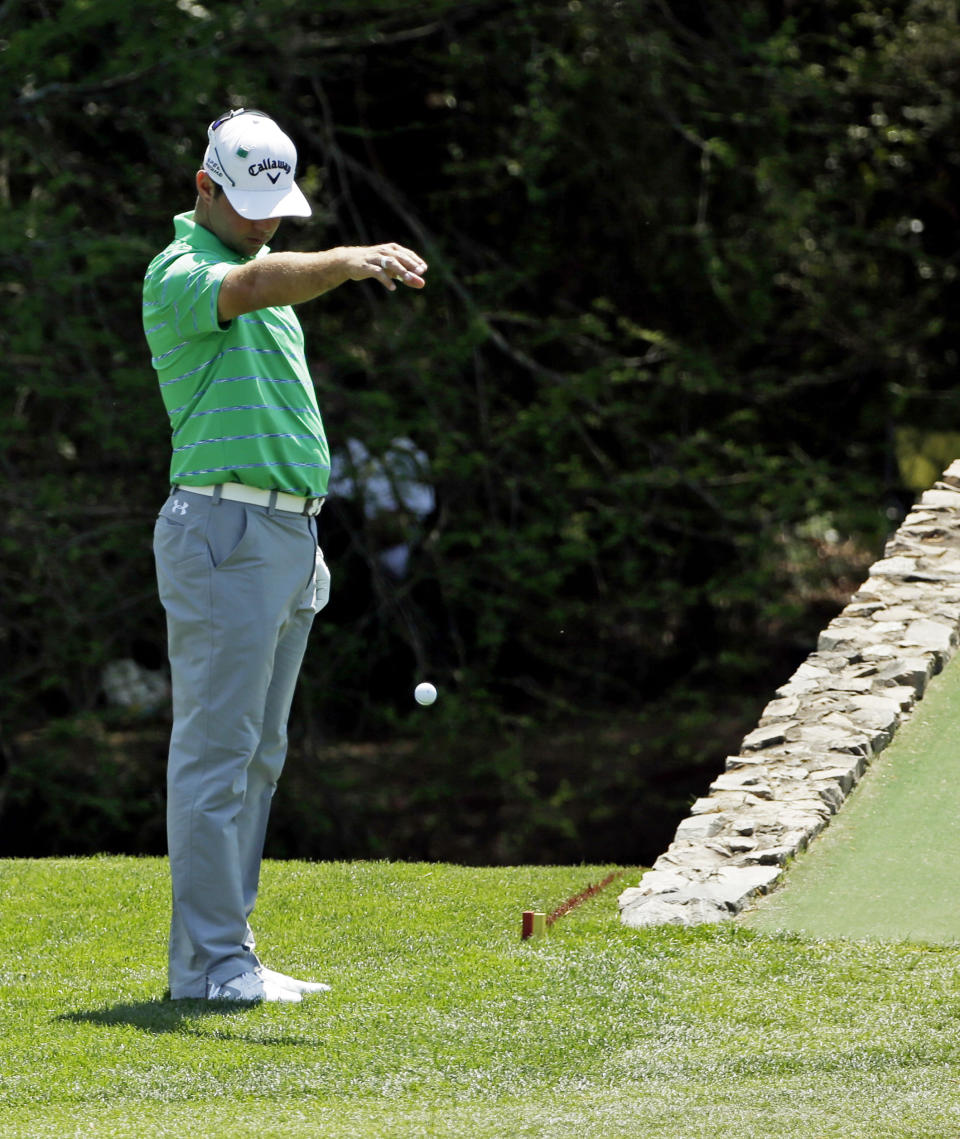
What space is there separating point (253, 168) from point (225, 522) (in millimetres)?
856

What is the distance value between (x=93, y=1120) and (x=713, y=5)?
35.3ft

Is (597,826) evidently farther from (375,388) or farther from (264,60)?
(264,60)

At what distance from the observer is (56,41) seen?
1030 cm

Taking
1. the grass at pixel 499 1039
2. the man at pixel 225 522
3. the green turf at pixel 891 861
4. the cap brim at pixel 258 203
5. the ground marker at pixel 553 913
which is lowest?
the ground marker at pixel 553 913

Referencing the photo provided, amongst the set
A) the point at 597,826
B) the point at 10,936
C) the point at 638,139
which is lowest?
the point at 597,826

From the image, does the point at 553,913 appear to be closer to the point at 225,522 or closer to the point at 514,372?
the point at 225,522

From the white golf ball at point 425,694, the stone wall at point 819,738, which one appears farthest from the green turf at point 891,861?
the white golf ball at point 425,694

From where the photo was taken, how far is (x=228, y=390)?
3.98 m

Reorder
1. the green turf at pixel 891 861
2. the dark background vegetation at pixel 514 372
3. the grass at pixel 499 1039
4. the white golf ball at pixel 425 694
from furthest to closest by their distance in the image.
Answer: the dark background vegetation at pixel 514 372, the white golf ball at pixel 425 694, the green turf at pixel 891 861, the grass at pixel 499 1039

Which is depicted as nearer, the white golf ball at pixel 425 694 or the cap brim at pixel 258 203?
the cap brim at pixel 258 203

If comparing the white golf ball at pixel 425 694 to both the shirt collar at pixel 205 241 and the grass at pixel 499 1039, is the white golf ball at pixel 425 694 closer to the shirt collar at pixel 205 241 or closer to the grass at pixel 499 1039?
the grass at pixel 499 1039

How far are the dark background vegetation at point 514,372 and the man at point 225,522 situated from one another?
6084mm

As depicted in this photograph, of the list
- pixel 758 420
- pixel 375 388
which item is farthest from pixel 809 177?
pixel 375 388

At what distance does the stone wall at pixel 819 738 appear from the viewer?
4.93m
